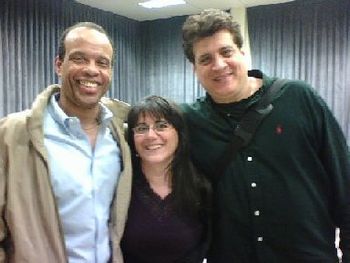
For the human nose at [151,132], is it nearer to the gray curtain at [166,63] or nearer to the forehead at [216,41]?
the forehead at [216,41]

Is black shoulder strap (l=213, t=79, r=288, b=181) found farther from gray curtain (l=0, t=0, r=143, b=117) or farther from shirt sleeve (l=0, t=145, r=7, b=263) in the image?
gray curtain (l=0, t=0, r=143, b=117)

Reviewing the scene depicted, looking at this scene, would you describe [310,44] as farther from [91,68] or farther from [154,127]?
[91,68]

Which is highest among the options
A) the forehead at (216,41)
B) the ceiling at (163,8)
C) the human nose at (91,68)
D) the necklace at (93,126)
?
the ceiling at (163,8)

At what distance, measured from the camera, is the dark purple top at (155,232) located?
185 centimetres

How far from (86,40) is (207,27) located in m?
0.47

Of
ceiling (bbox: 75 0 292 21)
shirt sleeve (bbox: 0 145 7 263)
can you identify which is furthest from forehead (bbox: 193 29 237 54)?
ceiling (bbox: 75 0 292 21)

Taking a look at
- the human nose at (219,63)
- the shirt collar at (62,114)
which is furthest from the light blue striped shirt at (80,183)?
the human nose at (219,63)

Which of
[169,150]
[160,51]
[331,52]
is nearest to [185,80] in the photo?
[160,51]

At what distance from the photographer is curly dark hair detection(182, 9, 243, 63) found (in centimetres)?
185

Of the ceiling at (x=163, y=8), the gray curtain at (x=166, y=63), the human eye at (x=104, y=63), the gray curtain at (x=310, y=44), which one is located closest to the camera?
the human eye at (x=104, y=63)

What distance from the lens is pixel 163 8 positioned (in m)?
6.24

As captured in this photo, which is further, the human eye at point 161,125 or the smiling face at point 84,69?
the human eye at point 161,125

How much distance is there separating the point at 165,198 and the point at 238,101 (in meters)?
0.48

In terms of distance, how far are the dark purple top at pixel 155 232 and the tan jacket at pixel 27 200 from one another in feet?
1.00
